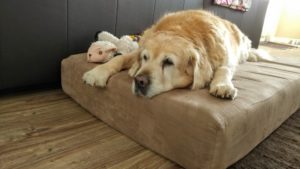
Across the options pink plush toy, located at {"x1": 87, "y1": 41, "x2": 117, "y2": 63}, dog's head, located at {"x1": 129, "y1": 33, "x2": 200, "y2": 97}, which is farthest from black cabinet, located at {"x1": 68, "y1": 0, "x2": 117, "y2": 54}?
dog's head, located at {"x1": 129, "y1": 33, "x2": 200, "y2": 97}

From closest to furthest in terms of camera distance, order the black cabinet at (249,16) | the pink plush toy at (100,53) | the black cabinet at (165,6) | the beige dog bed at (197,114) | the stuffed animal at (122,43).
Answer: the beige dog bed at (197,114) < the pink plush toy at (100,53) < the stuffed animal at (122,43) < the black cabinet at (165,6) < the black cabinet at (249,16)

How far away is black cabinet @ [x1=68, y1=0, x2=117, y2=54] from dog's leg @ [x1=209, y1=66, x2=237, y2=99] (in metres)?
1.09

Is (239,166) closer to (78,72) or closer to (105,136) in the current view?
(105,136)

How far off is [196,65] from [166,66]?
0.16 metres

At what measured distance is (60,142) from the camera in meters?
1.30

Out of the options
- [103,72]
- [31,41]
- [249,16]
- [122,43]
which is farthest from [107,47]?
[249,16]

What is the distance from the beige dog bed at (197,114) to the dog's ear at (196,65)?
0.05 meters

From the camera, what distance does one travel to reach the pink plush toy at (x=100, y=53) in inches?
66.4

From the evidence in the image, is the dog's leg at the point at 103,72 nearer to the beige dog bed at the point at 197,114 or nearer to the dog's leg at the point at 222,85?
the beige dog bed at the point at 197,114

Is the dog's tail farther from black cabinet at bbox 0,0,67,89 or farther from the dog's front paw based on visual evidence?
black cabinet at bbox 0,0,67,89

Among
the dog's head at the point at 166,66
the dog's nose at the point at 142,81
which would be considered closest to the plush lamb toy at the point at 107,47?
the dog's head at the point at 166,66

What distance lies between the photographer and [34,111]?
1597 mm

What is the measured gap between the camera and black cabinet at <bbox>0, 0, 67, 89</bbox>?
157 centimetres

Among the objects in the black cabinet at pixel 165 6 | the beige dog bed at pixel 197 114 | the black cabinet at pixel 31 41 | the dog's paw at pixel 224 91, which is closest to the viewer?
the beige dog bed at pixel 197 114
